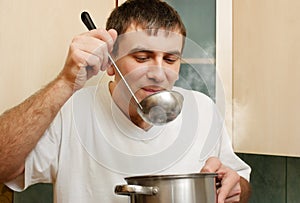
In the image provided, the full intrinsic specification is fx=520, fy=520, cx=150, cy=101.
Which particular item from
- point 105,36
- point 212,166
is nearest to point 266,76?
point 212,166

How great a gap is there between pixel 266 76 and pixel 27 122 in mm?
537

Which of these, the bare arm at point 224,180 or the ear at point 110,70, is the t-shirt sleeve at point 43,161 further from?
the bare arm at point 224,180

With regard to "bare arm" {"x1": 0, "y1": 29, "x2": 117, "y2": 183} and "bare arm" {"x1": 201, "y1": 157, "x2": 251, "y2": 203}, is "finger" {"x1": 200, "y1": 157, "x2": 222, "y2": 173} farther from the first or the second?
"bare arm" {"x1": 0, "y1": 29, "x2": 117, "y2": 183}

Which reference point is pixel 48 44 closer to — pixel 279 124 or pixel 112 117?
pixel 112 117

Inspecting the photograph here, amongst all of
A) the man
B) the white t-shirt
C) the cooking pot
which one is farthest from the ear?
the cooking pot

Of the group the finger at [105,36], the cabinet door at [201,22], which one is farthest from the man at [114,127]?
the cabinet door at [201,22]

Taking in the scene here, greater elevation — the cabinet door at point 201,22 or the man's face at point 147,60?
the cabinet door at point 201,22

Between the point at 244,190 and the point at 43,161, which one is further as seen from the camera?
the point at 244,190

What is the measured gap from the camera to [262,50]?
1170 mm

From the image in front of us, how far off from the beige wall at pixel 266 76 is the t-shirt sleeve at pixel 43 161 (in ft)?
1.48

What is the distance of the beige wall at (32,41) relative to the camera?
105cm

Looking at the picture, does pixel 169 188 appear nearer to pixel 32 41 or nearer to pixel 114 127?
pixel 114 127

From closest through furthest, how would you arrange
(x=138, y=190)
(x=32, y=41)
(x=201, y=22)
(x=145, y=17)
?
(x=138, y=190) → (x=145, y=17) → (x=32, y=41) → (x=201, y=22)

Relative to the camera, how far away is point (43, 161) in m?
1.01
